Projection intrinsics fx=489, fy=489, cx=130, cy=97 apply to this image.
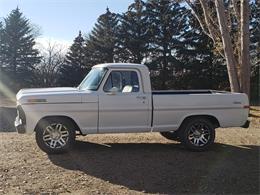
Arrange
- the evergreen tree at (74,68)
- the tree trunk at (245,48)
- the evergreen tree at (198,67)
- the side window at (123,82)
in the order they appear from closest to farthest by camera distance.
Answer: the side window at (123,82)
the tree trunk at (245,48)
the evergreen tree at (198,67)
the evergreen tree at (74,68)

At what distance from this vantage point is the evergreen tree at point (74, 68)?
6450 cm

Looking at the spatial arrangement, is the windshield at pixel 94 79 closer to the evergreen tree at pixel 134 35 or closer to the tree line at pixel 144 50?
the tree line at pixel 144 50

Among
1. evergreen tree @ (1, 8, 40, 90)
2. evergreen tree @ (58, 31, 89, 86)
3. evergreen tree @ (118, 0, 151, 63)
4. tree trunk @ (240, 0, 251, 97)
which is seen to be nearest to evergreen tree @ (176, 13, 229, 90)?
evergreen tree @ (118, 0, 151, 63)

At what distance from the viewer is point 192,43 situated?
A: 198 ft

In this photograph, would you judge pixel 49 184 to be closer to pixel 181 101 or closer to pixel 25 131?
pixel 25 131

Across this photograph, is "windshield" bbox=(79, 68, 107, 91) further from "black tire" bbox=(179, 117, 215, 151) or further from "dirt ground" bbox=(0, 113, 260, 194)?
"black tire" bbox=(179, 117, 215, 151)

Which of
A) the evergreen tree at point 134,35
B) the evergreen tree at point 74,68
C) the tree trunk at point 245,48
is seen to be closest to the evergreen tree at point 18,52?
the evergreen tree at point 74,68

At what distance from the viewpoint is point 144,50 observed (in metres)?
61.3

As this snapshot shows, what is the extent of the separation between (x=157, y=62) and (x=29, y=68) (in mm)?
19175

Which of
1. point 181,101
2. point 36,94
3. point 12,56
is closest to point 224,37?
point 181,101

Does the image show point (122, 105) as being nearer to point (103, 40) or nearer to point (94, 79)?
point (94, 79)

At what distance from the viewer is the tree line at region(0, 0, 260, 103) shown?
60.1 meters

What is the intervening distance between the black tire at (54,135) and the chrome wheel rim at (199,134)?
112 inches

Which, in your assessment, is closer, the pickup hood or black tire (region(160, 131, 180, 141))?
the pickup hood
